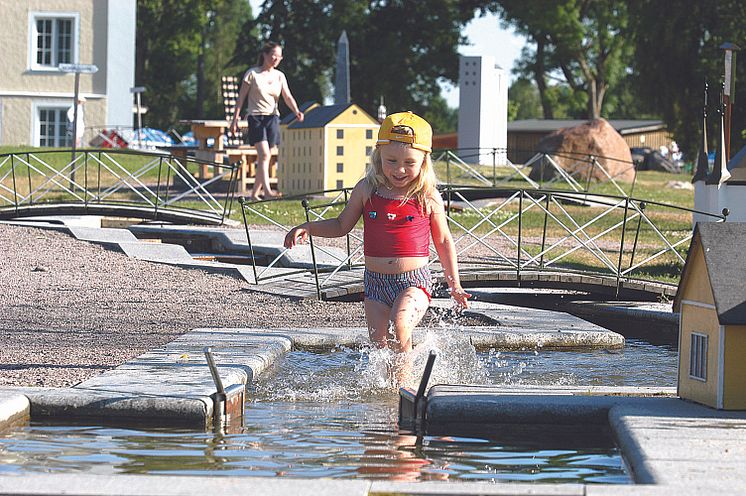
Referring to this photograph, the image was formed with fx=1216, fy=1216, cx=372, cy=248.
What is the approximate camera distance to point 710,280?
492cm

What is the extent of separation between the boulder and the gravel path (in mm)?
14449

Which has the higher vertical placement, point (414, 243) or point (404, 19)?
point (404, 19)

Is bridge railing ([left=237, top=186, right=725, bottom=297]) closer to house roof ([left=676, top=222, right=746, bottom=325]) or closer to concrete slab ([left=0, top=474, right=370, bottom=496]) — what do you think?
house roof ([left=676, top=222, right=746, bottom=325])

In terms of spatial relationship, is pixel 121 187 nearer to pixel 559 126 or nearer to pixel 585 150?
pixel 585 150

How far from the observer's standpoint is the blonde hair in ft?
20.2

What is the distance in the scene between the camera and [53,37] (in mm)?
33625

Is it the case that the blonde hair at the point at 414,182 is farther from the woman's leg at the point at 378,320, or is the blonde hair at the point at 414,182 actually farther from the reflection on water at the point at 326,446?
the reflection on water at the point at 326,446

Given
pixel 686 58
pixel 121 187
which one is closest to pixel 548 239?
pixel 121 187

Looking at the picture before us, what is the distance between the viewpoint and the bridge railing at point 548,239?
9.99 meters

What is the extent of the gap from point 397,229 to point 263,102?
9.20 m

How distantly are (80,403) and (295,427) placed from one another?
899 millimetres

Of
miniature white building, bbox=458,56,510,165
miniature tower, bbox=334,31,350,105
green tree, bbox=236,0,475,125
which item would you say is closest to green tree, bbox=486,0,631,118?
green tree, bbox=236,0,475,125

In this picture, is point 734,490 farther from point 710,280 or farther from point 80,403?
point 80,403

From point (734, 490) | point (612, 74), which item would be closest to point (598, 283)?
point (734, 490)
